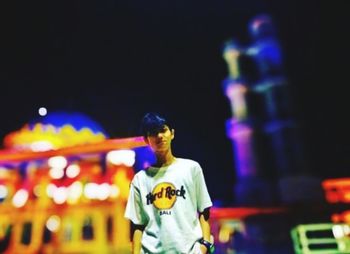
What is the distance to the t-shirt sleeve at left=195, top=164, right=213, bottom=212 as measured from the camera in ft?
8.29

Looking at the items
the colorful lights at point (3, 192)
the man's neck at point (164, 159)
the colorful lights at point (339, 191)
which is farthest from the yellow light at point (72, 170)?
the colorful lights at point (339, 191)

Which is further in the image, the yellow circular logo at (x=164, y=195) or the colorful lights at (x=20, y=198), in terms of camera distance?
the colorful lights at (x=20, y=198)

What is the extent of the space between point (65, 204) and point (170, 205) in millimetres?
5233

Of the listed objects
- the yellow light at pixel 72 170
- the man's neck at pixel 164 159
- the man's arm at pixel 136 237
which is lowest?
the man's arm at pixel 136 237

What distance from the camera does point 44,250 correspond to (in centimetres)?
682

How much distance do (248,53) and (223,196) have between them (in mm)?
13311

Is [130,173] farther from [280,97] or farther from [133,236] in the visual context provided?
[280,97]

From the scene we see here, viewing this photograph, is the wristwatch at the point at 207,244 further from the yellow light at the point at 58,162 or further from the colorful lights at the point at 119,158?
the yellow light at the point at 58,162

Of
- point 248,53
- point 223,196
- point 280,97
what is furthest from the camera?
point 223,196

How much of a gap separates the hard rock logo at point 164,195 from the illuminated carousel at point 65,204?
3.98m

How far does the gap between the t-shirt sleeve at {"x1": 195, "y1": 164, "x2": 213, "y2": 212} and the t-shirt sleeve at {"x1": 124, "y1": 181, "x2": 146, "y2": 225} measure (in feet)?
1.37

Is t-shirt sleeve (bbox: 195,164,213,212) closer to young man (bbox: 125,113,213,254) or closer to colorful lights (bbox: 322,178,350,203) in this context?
young man (bbox: 125,113,213,254)

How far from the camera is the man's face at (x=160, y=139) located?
2.52 m

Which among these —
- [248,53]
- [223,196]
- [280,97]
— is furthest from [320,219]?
[248,53]
